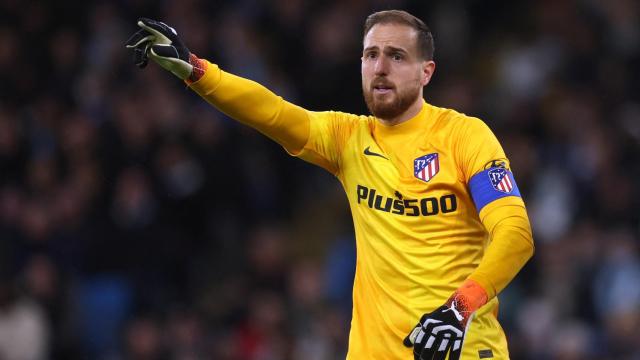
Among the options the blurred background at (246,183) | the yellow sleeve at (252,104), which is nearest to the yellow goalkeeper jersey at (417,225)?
the yellow sleeve at (252,104)

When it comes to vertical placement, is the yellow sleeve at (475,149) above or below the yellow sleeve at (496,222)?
above

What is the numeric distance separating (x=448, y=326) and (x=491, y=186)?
2.29 ft

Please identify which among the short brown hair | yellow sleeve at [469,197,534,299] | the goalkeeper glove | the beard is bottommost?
the goalkeeper glove

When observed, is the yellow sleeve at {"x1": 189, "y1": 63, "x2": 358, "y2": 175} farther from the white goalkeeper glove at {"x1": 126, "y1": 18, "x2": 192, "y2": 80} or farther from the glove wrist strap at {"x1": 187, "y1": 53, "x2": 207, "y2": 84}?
the white goalkeeper glove at {"x1": 126, "y1": 18, "x2": 192, "y2": 80}

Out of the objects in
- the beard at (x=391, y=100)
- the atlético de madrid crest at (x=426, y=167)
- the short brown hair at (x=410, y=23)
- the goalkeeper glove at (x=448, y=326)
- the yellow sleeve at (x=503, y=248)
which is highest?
the short brown hair at (x=410, y=23)

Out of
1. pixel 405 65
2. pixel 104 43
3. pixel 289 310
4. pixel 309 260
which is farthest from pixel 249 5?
pixel 405 65

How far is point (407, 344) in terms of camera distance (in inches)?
226

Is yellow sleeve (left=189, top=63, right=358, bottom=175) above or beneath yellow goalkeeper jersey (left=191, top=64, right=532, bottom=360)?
above

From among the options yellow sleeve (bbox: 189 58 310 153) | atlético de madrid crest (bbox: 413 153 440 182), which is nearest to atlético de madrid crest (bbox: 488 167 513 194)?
atlético de madrid crest (bbox: 413 153 440 182)

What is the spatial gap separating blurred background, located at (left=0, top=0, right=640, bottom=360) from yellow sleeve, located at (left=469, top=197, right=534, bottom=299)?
5.61 meters

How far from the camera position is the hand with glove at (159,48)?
595 cm

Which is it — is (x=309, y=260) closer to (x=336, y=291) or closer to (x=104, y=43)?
(x=336, y=291)

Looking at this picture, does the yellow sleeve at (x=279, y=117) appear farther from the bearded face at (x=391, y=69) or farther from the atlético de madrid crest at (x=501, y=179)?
the atlético de madrid crest at (x=501, y=179)

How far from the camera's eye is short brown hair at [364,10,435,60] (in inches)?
246
